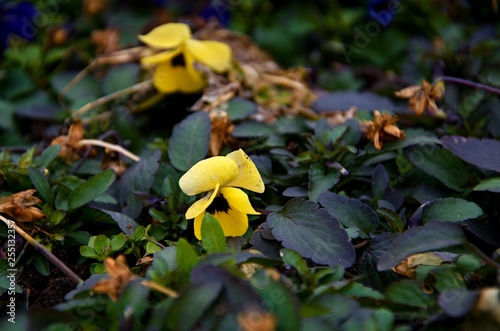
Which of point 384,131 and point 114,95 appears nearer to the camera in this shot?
point 384,131

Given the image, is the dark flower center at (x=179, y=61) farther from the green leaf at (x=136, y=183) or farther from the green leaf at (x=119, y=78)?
the green leaf at (x=136, y=183)

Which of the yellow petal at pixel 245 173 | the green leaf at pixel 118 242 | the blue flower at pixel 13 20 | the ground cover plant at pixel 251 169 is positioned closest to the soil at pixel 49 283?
the ground cover plant at pixel 251 169

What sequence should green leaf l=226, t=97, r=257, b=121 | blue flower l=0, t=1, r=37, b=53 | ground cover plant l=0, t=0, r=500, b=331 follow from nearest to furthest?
1. ground cover plant l=0, t=0, r=500, b=331
2. green leaf l=226, t=97, r=257, b=121
3. blue flower l=0, t=1, r=37, b=53

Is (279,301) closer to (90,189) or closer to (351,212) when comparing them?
(351,212)

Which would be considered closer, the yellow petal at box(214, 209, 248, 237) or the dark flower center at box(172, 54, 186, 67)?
the yellow petal at box(214, 209, 248, 237)

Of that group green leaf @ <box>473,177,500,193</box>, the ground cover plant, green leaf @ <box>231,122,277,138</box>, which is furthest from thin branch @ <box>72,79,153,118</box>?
green leaf @ <box>473,177,500,193</box>

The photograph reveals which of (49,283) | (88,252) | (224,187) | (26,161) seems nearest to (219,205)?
(224,187)

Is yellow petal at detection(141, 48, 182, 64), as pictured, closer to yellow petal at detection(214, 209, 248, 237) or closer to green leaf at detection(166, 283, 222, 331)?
yellow petal at detection(214, 209, 248, 237)

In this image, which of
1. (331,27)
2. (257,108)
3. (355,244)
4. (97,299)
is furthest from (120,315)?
(331,27)
